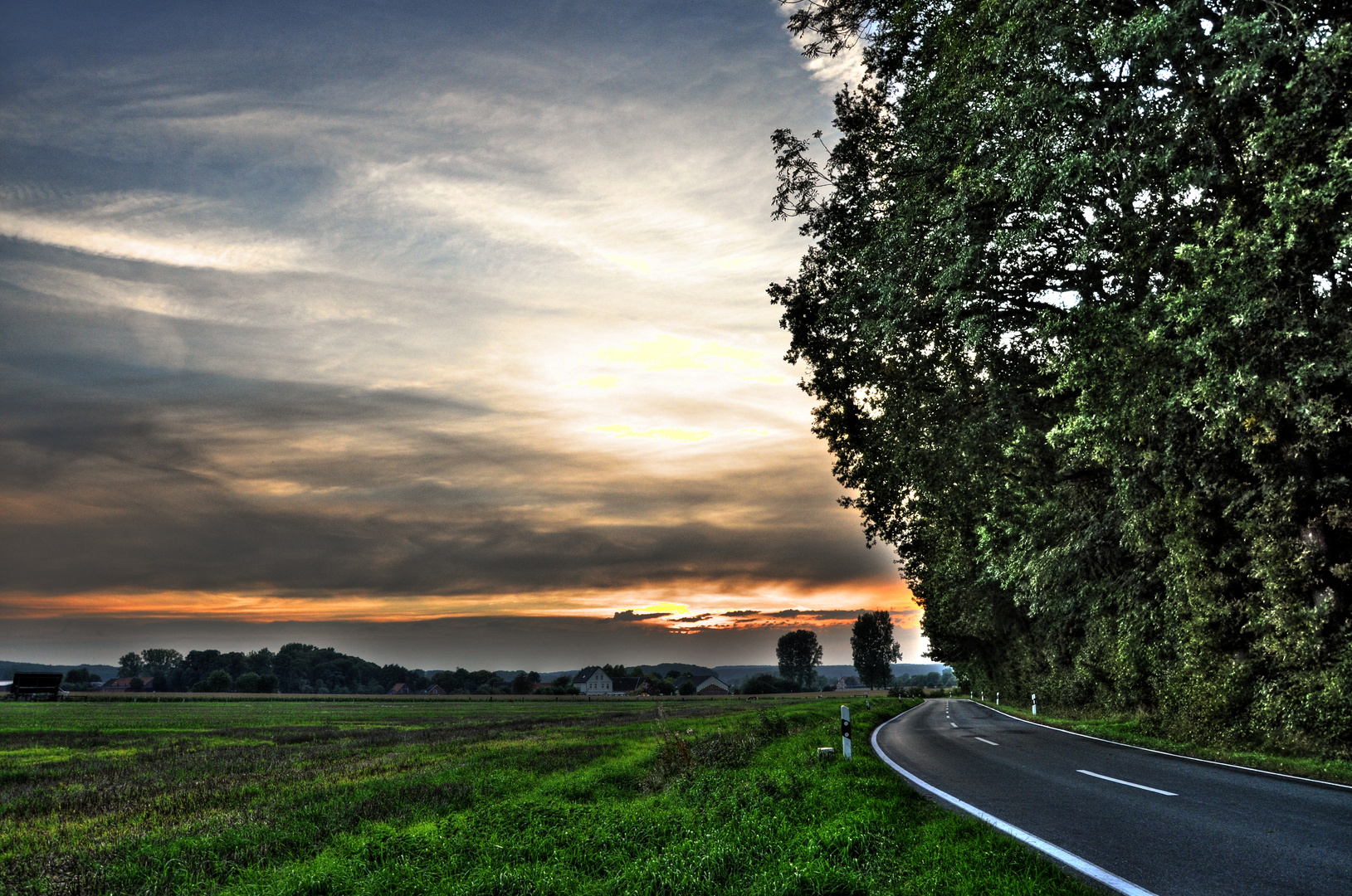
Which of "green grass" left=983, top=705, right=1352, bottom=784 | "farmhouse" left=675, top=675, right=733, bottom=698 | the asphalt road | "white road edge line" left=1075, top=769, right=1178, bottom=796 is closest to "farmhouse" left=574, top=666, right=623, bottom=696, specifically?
"farmhouse" left=675, top=675, right=733, bottom=698

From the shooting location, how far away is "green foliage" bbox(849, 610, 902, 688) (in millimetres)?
159625

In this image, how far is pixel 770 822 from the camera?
810 cm

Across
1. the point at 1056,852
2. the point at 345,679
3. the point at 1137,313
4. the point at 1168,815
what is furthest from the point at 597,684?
the point at 1056,852

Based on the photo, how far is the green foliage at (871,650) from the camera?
524 ft

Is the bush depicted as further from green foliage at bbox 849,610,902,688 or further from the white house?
green foliage at bbox 849,610,902,688

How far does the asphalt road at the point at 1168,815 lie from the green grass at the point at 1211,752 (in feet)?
2.71

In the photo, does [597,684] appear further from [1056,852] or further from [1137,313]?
[1056,852]

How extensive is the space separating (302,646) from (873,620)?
456 ft

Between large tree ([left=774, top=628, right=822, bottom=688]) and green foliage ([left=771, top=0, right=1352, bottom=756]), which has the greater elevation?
green foliage ([left=771, top=0, right=1352, bottom=756])

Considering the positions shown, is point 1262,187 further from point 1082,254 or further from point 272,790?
point 272,790

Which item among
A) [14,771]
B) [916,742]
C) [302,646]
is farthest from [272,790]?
[302,646]

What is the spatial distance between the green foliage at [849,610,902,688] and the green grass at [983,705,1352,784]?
462 feet

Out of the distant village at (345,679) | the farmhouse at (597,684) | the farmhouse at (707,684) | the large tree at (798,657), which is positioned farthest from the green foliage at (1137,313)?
the large tree at (798,657)

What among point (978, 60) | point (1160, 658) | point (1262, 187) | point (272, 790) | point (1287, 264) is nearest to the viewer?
point (1287, 264)
